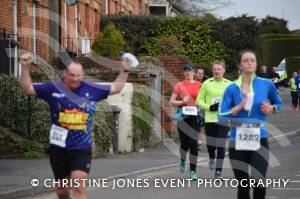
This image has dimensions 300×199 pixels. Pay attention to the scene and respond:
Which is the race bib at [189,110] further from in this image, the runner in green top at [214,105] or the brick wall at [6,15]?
the brick wall at [6,15]

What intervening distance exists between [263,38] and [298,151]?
124 ft

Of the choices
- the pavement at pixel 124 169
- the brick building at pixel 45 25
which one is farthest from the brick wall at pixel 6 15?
the pavement at pixel 124 169

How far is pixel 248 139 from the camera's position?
30.1 feet

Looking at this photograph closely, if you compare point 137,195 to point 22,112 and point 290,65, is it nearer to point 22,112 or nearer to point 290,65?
point 22,112

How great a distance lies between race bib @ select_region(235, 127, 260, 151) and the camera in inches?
360

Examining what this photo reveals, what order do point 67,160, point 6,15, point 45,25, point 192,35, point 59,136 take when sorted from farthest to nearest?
point 192,35
point 45,25
point 6,15
point 67,160
point 59,136

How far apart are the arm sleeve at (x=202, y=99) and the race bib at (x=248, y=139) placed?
15.6 feet

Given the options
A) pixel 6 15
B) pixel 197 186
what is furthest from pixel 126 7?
pixel 197 186

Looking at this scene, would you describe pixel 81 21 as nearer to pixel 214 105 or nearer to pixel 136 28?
pixel 136 28

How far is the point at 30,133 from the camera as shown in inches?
747

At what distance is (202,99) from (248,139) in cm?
501

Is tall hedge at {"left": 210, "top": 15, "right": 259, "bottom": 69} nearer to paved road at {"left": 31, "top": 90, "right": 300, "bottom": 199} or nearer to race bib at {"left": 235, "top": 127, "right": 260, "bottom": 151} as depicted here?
paved road at {"left": 31, "top": 90, "right": 300, "bottom": 199}

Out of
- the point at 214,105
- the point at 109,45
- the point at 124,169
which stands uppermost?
the point at 109,45

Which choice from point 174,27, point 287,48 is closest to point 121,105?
point 174,27
